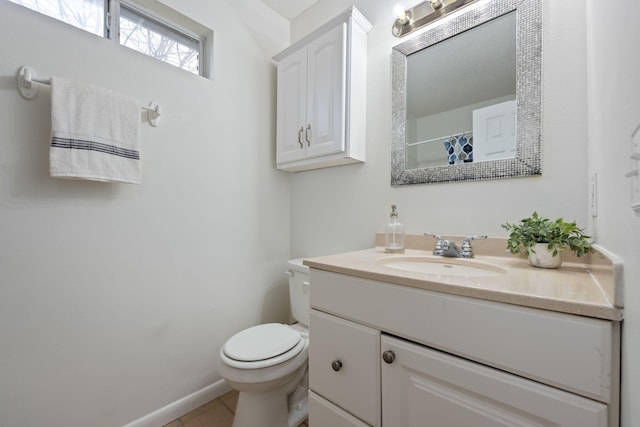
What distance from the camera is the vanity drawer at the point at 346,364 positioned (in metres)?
0.79

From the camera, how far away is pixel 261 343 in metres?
1.23

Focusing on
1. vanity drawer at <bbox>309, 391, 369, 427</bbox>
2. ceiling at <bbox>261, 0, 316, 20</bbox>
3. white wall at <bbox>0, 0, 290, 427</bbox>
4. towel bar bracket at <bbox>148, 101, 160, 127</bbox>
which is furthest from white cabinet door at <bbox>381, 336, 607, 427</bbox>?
ceiling at <bbox>261, 0, 316, 20</bbox>

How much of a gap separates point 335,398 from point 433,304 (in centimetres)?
51

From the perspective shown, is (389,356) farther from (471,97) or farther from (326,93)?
(326,93)

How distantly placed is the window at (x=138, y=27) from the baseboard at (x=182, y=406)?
1791 millimetres

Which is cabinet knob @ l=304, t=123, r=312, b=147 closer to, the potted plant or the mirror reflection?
the mirror reflection

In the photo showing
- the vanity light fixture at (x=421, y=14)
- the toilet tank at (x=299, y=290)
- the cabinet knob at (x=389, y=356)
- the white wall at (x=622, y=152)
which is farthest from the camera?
the toilet tank at (x=299, y=290)

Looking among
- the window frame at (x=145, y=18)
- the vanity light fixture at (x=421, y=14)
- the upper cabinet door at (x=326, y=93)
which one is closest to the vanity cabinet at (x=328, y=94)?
the upper cabinet door at (x=326, y=93)

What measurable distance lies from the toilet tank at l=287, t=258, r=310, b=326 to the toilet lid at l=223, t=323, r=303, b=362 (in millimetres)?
174

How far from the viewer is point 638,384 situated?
0.36 meters

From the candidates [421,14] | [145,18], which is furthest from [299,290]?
[145,18]

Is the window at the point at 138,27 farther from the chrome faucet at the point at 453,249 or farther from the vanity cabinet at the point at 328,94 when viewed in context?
the chrome faucet at the point at 453,249

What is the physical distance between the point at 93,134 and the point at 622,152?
1576 millimetres

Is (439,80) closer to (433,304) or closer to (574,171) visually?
(574,171)
